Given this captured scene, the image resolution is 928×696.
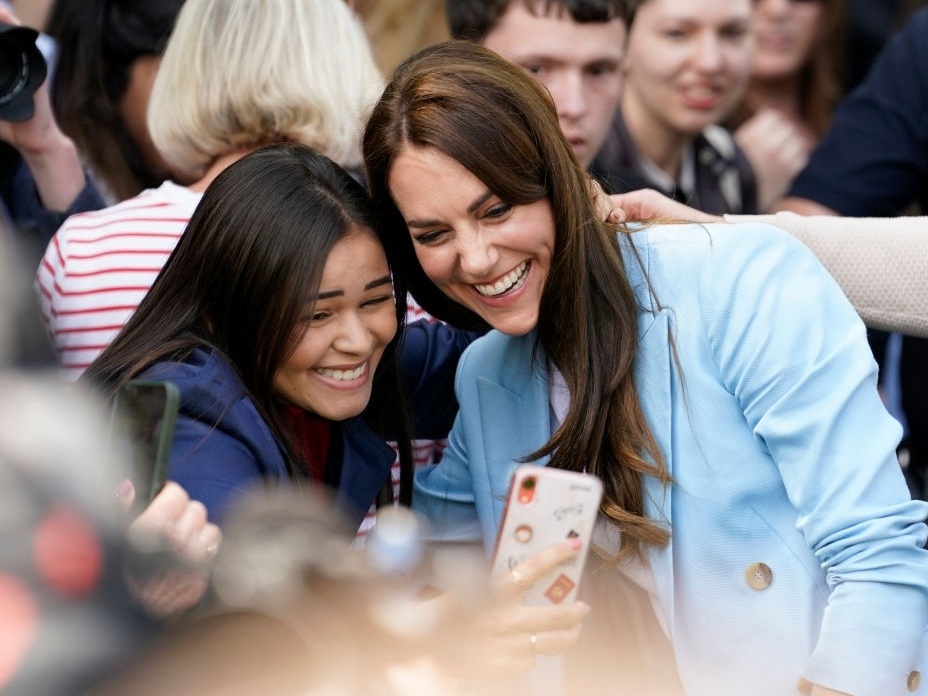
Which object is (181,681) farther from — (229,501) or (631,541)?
(631,541)

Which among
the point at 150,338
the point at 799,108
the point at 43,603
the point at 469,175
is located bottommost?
the point at 799,108

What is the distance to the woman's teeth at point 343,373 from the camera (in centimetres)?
242

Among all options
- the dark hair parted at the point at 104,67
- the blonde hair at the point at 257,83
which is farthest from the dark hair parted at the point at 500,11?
the dark hair parted at the point at 104,67

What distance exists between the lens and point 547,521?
1889mm

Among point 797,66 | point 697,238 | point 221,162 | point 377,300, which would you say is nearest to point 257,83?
point 221,162

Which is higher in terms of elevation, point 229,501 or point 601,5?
point 601,5

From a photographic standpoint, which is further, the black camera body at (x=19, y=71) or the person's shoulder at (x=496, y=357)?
the black camera body at (x=19, y=71)

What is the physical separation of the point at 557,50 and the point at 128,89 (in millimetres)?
1019

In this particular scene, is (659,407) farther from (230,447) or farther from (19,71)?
(19,71)

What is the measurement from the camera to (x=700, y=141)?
3969 mm

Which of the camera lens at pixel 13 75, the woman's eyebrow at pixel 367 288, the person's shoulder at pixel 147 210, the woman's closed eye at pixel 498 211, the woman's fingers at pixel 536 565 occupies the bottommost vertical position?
the woman's fingers at pixel 536 565

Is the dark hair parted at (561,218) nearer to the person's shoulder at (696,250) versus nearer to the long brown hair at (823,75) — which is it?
the person's shoulder at (696,250)

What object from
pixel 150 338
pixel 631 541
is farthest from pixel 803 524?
pixel 150 338

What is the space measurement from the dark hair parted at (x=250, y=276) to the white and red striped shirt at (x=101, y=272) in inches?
9.4
